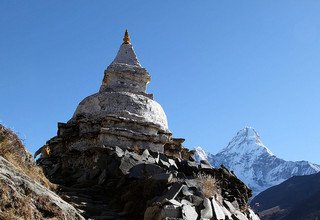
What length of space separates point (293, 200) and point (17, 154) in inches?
3735

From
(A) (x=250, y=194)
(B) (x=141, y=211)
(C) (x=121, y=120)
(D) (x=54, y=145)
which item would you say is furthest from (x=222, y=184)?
(D) (x=54, y=145)

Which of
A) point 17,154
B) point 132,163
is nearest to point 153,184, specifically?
point 132,163

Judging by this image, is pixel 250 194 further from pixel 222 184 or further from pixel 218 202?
pixel 218 202

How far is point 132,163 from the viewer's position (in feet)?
42.1

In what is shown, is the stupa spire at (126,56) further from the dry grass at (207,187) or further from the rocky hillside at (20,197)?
the rocky hillside at (20,197)

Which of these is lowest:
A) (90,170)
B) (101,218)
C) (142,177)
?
(101,218)

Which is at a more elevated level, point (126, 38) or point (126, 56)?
point (126, 38)

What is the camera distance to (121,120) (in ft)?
54.6

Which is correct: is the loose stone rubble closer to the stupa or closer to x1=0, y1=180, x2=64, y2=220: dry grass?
the stupa

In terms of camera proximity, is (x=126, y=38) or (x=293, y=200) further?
(x=293, y=200)

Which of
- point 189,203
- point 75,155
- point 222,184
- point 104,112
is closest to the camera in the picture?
point 189,203

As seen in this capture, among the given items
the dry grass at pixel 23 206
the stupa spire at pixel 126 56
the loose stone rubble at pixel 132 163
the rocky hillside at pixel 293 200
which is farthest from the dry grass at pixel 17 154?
the rocky hillside at pixel 293 200

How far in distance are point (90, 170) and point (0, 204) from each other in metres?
7.73

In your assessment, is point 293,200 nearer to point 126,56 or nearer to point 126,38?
point 126,38
